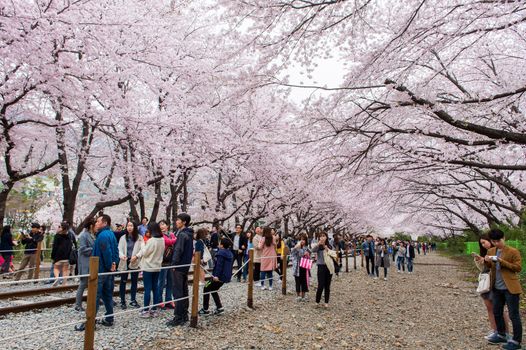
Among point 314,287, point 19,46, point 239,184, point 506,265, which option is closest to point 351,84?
point 506,265

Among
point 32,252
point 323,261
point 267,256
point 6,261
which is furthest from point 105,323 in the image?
point 6,261

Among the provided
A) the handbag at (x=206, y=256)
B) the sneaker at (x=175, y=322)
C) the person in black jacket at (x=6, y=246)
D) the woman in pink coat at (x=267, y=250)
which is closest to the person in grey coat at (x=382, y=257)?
the woman in pink coat at (x=267, y=250)

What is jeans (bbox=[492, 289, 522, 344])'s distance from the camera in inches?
218

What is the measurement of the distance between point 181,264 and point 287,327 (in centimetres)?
213

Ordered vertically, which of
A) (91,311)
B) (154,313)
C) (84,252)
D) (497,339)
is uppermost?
(84,252)

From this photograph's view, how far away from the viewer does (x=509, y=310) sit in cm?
561

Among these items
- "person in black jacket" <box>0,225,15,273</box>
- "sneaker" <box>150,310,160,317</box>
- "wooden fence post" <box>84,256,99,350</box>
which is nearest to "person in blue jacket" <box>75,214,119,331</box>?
"sneaker" <box>150,310,160,317</box>

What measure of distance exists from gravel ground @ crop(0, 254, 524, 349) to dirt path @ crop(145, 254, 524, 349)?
1cm

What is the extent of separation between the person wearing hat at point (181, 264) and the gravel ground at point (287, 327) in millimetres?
289

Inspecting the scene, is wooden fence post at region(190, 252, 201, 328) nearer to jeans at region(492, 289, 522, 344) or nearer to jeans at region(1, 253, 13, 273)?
jeans at region(492, 289, 522, 344)

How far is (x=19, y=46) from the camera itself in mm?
7109

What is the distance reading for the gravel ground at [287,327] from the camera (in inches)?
212

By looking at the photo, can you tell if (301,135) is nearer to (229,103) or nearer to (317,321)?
(229,103)

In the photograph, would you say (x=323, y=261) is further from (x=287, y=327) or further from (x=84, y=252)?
(x=84, y=252)
